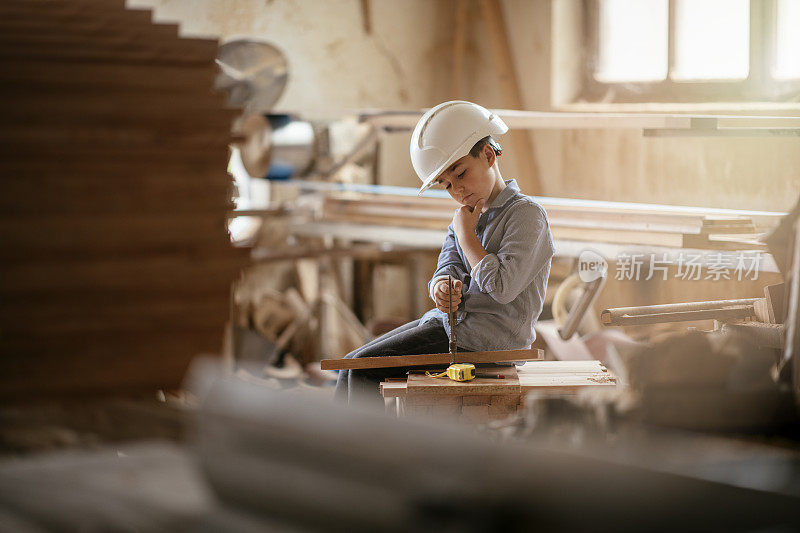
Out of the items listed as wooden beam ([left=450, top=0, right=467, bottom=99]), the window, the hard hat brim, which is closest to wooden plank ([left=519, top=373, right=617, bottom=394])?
the hard hat brim

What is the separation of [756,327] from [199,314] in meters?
2.46

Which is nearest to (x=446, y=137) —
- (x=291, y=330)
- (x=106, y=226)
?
(x=106, y=226)

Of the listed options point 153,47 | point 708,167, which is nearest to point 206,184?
point 153,47

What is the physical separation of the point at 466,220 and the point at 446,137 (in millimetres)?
297

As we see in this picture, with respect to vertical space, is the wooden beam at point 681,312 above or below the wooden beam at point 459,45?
below

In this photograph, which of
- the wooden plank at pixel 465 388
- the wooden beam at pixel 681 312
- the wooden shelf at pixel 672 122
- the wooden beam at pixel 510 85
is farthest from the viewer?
the wooden beam at pixel 510 85

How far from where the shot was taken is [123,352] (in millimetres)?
1867

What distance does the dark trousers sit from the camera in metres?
3.29

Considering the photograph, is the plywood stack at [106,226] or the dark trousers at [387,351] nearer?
the plywood stack at [106,226]

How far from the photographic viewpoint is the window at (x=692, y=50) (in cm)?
568

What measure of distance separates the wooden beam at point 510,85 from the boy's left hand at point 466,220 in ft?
13.9

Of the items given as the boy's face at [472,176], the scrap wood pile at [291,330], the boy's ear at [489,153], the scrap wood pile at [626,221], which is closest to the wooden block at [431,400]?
the boy's face at [472,176]

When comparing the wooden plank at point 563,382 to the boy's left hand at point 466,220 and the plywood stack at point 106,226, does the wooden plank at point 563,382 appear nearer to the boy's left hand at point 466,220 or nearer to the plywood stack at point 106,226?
the boy's left hand at point 466,220

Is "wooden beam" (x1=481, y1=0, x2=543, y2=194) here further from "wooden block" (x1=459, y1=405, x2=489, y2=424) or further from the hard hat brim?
"wooden block" (x1=459, y1=405, x2=489, y2=424)
